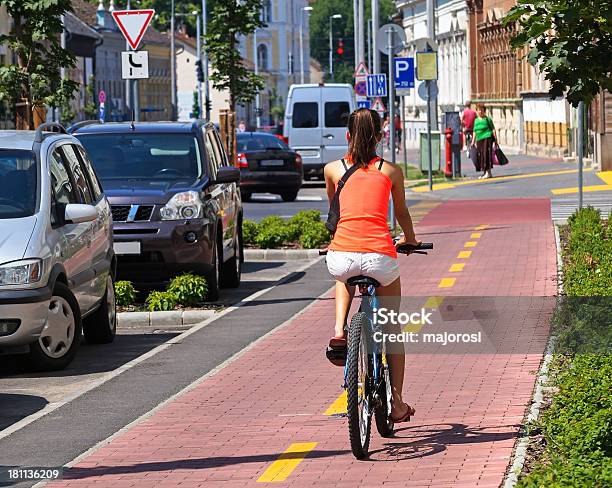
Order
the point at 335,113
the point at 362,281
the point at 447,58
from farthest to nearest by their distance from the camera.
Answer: the point at 447,58
the point at 335,113
the point at 362,281

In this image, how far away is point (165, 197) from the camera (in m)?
16.8

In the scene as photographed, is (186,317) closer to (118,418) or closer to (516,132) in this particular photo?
(118,418)

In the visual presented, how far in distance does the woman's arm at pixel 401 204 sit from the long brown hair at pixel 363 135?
0.54 feet

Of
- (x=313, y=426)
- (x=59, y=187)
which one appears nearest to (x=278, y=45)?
(x=59, y=187)

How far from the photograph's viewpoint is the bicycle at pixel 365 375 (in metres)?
7.96

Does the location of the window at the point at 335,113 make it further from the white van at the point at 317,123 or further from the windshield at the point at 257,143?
the windshield at the point at 257,143

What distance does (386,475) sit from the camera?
25.5 ft

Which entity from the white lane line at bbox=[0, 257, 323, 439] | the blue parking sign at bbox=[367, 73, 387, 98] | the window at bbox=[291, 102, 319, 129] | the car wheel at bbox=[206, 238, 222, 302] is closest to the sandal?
the white lane line at bbox=[0, 257, 323, 439]

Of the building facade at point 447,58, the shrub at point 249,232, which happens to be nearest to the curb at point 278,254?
the shrub at point 249,232

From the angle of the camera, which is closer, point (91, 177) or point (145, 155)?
point (91, 177)

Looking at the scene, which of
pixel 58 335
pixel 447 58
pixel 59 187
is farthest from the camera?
pixel 447 58

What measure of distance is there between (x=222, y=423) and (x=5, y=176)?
13.1ft

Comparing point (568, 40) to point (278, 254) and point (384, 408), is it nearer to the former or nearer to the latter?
point (384, 408)

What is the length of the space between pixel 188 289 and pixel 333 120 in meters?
28.5
